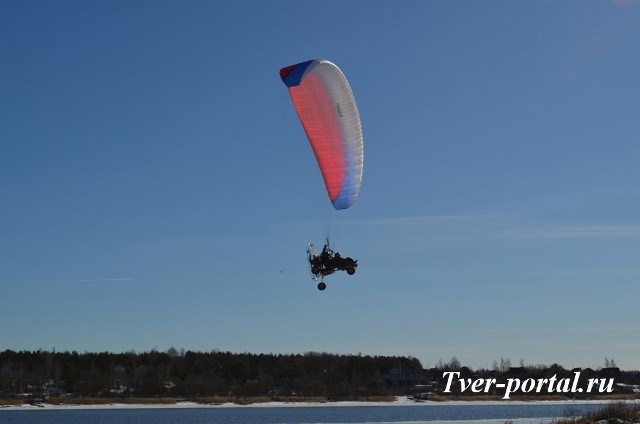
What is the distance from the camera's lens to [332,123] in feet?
98.5

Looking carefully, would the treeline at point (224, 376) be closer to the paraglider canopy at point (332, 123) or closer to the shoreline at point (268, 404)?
the shoreline at point (268, 404)

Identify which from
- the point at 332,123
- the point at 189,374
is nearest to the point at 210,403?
the point at 189,374

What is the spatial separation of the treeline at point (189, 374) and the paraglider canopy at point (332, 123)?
286 feet

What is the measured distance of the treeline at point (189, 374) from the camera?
11725 centimetres

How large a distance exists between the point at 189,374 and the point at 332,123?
99055 millimetres

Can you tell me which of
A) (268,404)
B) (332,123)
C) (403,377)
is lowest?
(268,404)

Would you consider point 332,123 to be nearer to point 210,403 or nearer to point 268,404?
point 268,404

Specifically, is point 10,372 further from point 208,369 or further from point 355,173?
point 355,173

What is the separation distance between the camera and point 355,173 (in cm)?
3064

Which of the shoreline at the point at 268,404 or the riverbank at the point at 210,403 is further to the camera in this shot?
the riverbank at the point at 210,403

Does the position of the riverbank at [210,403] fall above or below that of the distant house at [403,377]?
below

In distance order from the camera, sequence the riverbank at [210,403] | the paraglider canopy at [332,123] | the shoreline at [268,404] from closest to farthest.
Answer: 1. the paraglider canopy at [332,123]
2. the shoreline at [268,404]
3. the riverbank at [210,403]

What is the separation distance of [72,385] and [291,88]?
334 ft

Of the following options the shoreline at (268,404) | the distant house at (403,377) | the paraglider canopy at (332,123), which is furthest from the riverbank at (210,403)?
the paraglider canopy at (332,123)
